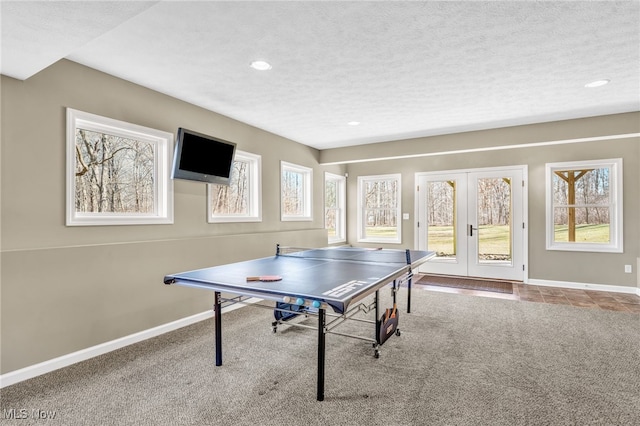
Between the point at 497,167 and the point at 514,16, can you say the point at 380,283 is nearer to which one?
the point at 514,16

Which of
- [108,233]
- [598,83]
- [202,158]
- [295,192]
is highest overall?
[598,83]

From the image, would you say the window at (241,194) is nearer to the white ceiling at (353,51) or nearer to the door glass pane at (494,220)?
the white ceiling at (353,51)

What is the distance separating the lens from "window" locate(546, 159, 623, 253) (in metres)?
5.04

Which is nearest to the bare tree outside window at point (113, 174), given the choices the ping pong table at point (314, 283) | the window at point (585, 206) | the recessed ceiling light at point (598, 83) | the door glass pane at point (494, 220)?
the ping pong table at point (314, 283)

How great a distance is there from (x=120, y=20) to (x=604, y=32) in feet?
10.3

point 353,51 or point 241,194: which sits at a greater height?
point 353,51

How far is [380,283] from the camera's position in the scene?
2.22 m

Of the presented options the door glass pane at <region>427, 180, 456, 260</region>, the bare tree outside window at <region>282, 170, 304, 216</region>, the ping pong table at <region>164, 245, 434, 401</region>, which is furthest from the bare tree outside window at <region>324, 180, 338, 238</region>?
the ping pong table at <region>164, 245, 434, 401</region>

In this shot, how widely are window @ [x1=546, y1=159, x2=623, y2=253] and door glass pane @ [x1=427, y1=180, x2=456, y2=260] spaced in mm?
1523

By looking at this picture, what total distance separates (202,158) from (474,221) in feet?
16.1

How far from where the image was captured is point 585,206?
205 inches

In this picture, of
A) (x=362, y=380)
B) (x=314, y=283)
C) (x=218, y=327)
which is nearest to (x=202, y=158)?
(x=218, y=327)

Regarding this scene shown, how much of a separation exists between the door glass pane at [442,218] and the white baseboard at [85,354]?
466 centimetres

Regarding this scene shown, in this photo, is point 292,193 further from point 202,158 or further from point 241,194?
point 202,158
